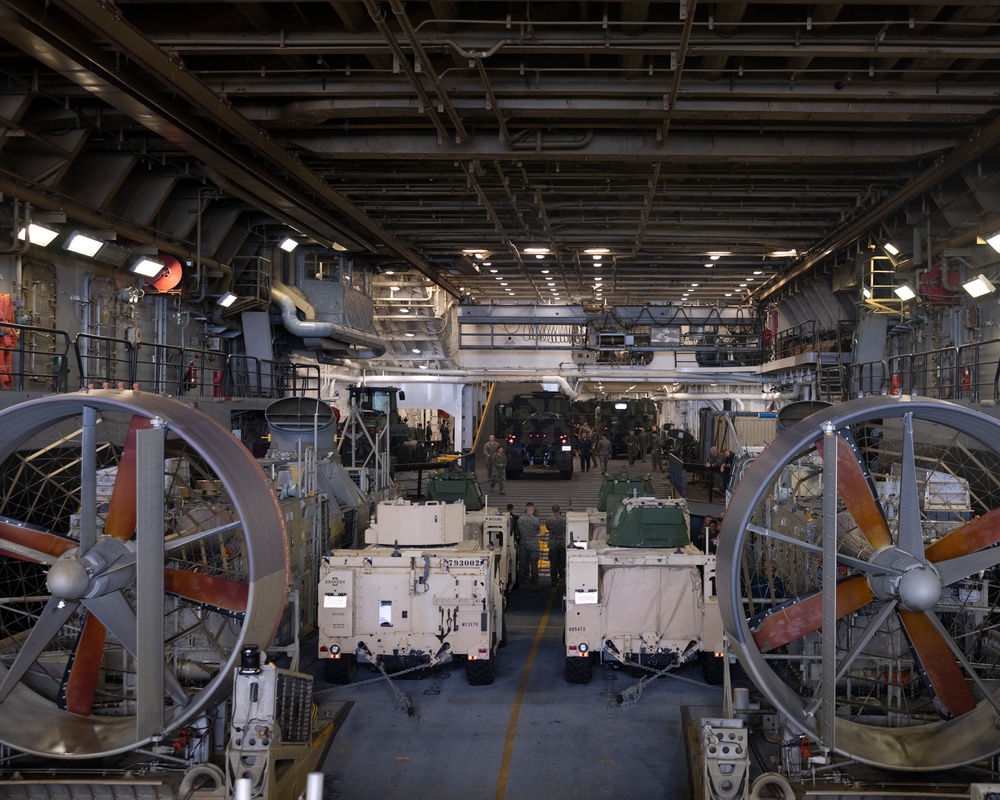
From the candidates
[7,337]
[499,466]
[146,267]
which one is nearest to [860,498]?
[7,337]

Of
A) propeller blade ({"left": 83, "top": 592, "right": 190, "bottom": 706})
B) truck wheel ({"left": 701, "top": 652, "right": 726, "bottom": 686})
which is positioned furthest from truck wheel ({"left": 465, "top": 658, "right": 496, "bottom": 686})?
propeller blade ({"left": 83, "top": 592, "right": 190, "bottom": 706})

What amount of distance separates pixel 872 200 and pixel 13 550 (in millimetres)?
14330

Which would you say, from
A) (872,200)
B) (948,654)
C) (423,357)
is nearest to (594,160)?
(872,200)

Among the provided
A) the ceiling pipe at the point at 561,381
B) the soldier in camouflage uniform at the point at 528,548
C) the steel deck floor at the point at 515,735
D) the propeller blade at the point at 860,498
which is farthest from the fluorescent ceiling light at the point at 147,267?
the ceiling pipe at the point at 561,381

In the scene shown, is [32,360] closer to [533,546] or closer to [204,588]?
[204,588]

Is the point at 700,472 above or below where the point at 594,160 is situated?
below

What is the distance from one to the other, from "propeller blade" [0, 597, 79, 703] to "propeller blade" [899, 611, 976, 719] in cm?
629

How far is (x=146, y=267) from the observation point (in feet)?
52.2

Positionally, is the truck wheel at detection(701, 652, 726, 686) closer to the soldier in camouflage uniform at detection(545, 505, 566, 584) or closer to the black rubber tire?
the black rubber tire

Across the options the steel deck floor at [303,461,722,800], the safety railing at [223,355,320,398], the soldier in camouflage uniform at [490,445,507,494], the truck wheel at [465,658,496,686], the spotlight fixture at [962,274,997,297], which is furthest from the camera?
the soldier in camouflage uniform at [490,445,507,494]

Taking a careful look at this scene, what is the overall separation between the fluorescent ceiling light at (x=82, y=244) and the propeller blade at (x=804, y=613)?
1138 cm

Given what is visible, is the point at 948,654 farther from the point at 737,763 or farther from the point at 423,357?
the point at 423,357

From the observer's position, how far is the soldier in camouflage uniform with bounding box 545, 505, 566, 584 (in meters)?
16.8

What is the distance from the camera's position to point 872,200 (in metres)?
15.9
